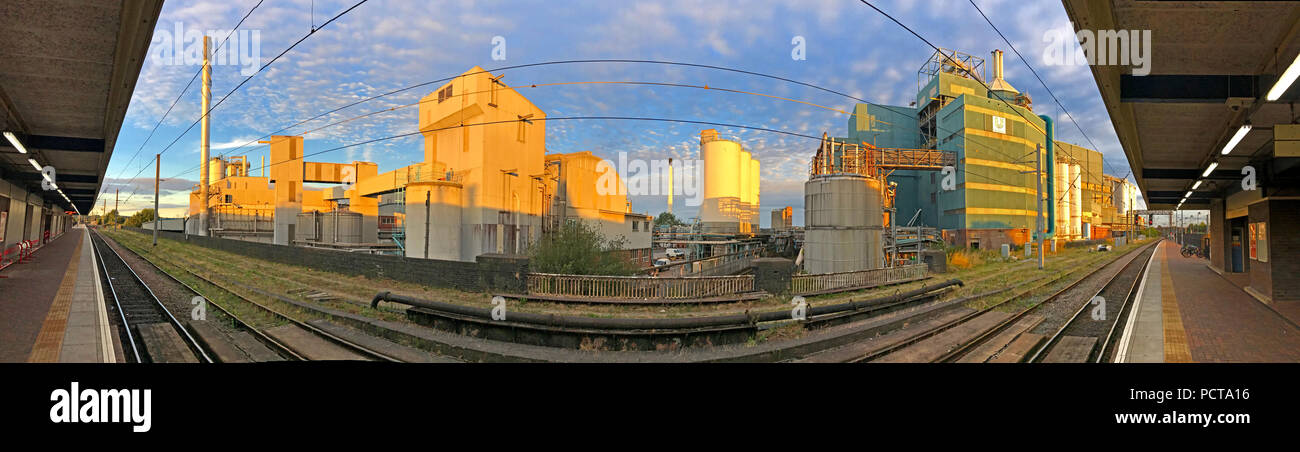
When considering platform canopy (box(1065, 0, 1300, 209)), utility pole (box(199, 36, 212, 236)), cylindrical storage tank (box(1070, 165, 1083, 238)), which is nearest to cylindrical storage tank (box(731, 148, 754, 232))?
platform canopy (box(1065, 0, 1300, 209))

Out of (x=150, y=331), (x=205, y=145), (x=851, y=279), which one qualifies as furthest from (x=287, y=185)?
(x=851, y=279)

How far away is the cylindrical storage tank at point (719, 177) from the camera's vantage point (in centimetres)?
4047

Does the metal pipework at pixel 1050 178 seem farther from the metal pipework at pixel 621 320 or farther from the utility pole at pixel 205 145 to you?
the utility pole at pixel 205 145

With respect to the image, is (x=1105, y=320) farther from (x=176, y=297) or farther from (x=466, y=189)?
(x=176, y=297)

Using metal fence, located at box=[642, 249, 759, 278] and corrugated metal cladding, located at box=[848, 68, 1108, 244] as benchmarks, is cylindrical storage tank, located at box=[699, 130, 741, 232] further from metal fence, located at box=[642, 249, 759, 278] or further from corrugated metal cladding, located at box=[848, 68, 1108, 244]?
metal fence, located at box=[642, 249, 759, 278]

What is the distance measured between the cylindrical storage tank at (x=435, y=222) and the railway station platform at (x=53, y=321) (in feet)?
27.2

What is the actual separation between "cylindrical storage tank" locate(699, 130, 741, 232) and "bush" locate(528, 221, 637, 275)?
93.2ft

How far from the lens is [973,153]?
32312mm

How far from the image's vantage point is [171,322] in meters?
8.58

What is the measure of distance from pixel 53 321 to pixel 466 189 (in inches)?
443

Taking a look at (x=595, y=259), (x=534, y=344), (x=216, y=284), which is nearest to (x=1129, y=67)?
(x=534, y=344)

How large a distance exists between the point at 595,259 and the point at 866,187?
36.9 ft

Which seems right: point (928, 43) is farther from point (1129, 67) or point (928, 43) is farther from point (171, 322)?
point (171, 322)

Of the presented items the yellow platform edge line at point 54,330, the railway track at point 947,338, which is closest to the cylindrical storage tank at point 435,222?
the yellow platform edge line at point 54,330
